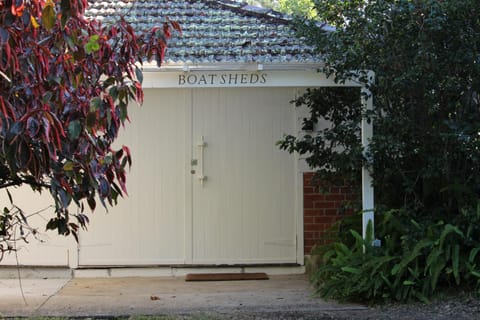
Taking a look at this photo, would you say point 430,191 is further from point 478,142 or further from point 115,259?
point 115,259

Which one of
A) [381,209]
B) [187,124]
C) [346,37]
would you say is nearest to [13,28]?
[346,37]

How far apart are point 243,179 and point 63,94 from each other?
4580 mm

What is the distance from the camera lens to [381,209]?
20.7 ft

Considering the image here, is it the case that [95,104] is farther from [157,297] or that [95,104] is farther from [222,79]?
[157,297]

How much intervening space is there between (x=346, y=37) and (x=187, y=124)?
2553 millimetres

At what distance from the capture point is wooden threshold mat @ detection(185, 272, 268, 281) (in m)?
7.61

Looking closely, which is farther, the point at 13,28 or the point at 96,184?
the point at 96,184

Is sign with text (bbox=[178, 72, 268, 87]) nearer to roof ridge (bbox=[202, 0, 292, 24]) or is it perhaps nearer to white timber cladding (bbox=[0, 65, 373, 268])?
roof ridge (bbox=[202, 0, 292, 24])

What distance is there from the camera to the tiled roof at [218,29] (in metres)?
6.61

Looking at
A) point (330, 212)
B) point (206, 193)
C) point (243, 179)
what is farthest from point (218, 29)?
point (330, 212)

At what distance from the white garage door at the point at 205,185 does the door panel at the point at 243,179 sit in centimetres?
1

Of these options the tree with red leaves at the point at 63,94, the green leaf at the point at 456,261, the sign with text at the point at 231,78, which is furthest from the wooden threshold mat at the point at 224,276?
the tree with red leaves at the point at 63,94

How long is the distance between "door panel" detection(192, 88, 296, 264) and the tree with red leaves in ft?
12.1

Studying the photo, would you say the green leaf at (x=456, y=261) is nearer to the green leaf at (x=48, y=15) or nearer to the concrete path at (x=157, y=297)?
the concrete path at (x=157, y=297)
